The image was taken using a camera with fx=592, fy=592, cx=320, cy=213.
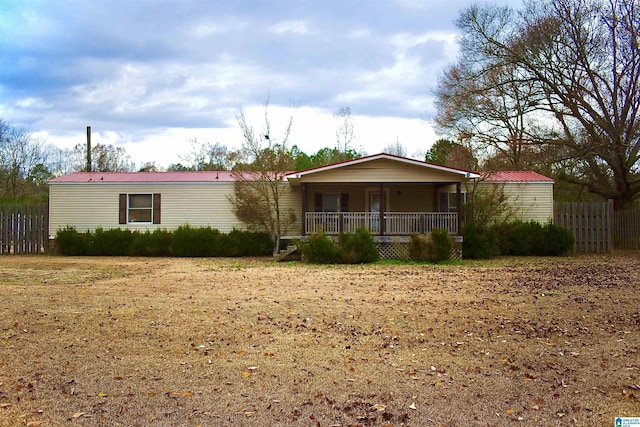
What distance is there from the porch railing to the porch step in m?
0.95

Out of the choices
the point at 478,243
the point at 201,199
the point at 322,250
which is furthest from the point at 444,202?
the point at 201,199

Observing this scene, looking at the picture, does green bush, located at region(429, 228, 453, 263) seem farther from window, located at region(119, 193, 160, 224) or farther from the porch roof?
window, located at region(119, 193, 160, 224)

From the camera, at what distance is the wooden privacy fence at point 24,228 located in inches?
926

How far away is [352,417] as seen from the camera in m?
5.01

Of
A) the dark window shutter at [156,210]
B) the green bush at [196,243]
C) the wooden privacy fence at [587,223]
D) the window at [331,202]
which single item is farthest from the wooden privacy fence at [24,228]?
the wooden privacy fence at [587,223]

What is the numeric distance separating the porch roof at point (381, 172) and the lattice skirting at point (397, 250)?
2.29 m

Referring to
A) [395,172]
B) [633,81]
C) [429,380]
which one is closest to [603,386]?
[429,380]

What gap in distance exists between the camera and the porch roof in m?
21.0

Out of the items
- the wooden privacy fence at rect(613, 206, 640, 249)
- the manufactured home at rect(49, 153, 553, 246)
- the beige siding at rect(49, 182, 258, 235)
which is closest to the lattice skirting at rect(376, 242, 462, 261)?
the manufactured home at rect(49, 153, 553, 246)

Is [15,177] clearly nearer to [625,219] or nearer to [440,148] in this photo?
[440,148]

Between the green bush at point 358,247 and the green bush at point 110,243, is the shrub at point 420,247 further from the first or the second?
the green bush at point 110,243

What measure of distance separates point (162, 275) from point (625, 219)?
68.1ft

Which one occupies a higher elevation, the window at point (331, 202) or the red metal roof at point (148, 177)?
the red metal roof at point (148, 177)

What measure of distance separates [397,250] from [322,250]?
3133 mm
